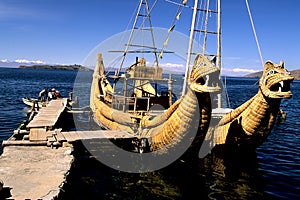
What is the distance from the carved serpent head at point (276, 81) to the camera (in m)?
15.3

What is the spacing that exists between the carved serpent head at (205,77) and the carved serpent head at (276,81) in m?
3.57

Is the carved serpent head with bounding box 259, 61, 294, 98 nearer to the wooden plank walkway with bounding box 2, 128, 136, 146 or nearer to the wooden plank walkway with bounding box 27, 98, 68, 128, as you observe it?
the wooden plank walkway with bounding box 2, 128, 136, 146

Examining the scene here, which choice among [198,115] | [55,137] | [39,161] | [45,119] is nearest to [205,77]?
[198,115]

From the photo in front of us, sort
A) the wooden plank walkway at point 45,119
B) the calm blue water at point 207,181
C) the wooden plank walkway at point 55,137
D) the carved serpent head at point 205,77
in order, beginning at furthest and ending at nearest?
1. the wooden plank walkway at point 45,119
2. the wooden plank walkway at point 55,137
3. the calm blue water at point 207,181
4. the carved serpent head at point 205,77

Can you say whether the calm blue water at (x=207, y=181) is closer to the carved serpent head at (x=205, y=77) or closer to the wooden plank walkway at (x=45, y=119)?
the wooden plank walkway at (x=45, y=119)

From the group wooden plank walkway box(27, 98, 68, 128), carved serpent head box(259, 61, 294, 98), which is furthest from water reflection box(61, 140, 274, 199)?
carved serpent head box(259, 61, 294, 98)

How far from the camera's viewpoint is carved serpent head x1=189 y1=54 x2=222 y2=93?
13.5 metres

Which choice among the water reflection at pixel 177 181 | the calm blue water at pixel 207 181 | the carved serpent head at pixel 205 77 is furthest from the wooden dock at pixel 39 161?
the carved serpent head at pixel 205 77

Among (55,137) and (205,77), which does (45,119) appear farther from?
(205,77)

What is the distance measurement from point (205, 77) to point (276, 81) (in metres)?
3.83

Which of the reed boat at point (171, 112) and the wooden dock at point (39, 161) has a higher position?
the reed boat at point (171, 112)

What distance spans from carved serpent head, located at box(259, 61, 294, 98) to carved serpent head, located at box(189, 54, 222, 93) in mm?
3569

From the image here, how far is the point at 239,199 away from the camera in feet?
48.5

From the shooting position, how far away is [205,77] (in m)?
14.3
